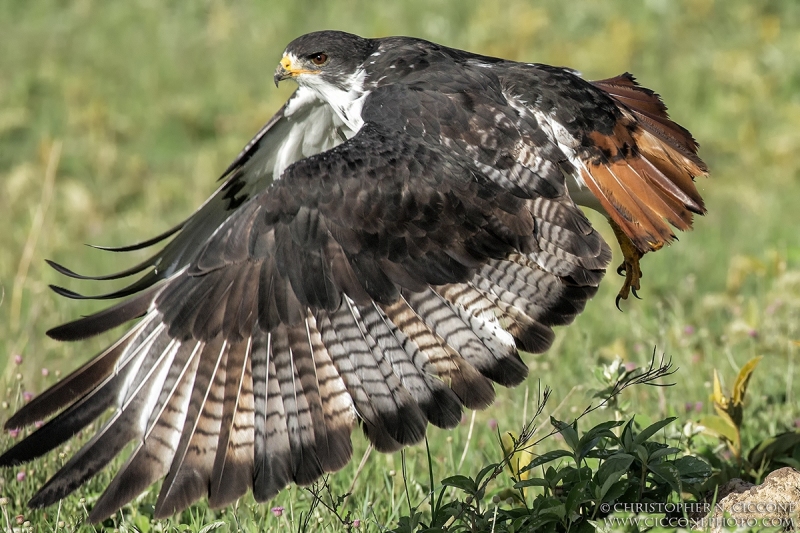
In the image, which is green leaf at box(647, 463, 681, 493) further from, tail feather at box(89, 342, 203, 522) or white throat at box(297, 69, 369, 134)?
white throat at box(297, 69, 369, 134)

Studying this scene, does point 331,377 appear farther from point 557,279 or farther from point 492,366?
point 557,279

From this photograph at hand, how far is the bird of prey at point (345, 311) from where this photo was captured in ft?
11.6

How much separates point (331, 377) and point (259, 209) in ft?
2.23

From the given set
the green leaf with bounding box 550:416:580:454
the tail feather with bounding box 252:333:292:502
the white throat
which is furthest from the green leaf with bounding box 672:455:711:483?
the white throat

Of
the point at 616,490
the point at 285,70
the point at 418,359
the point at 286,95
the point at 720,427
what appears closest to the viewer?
the point at 616,490

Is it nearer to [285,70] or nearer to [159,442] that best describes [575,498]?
[159,442]

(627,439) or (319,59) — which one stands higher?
(319,59)

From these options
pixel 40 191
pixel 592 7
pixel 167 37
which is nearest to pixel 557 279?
pixel 40 191

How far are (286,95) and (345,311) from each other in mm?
7602

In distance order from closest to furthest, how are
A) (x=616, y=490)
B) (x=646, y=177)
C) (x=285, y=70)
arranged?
1. (x=616, y=490)
2. (x=646, y=177)
3. (x=285, y=70)

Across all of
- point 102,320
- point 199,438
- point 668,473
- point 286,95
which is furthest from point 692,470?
point 286,95

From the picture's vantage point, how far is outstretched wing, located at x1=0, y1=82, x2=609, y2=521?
354 centimetres

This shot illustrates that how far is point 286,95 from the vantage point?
36.3 ft

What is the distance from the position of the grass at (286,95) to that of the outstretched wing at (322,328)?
47cm
